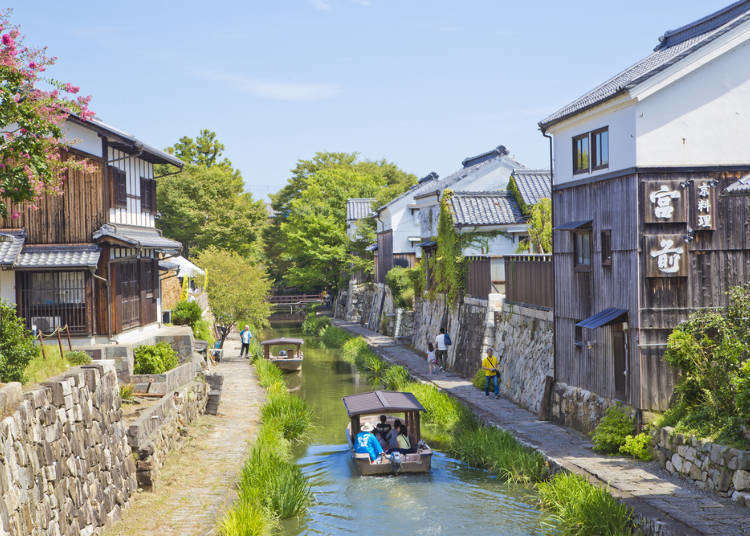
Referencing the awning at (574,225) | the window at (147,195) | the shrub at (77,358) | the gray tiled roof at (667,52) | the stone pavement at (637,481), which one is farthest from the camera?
the window at (147,195)

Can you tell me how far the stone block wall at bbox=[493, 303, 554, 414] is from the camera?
2053cm

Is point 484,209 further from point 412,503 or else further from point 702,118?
point 412,503

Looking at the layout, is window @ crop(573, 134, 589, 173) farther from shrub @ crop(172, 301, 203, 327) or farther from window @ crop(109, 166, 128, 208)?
shrub @ crop(172, 301, 203, 327)

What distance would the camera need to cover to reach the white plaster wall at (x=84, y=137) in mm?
18969

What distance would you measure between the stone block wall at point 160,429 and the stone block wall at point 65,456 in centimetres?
33

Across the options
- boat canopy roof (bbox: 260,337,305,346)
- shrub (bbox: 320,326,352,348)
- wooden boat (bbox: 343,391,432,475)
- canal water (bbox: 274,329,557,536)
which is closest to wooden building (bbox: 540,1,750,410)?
canal water (bbox: 274,329,557,536)

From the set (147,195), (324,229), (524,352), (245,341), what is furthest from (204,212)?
(524,352)

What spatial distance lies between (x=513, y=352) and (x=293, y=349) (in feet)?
53.5

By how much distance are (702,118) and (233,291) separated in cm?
2666

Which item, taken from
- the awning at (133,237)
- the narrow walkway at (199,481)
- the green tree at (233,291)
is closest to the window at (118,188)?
the awning at (133,237)

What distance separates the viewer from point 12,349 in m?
10.9

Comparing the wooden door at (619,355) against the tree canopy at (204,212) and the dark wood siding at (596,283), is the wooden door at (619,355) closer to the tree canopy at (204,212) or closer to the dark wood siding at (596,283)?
the dark wood siding at (596,283)

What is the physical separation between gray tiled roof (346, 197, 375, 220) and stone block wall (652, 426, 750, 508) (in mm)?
48116

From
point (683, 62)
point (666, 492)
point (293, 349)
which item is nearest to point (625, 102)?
point (683, 62)
